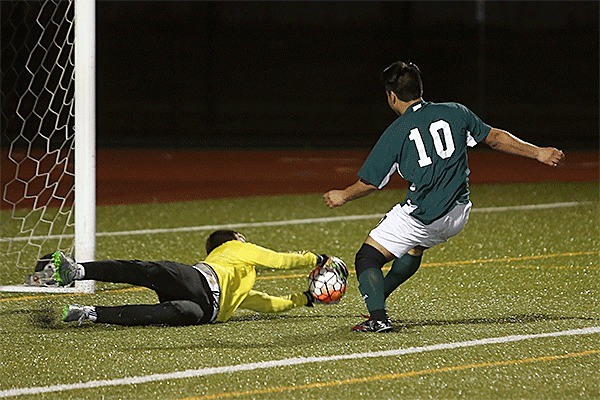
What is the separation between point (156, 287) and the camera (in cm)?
725

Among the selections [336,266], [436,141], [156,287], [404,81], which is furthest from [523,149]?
[156,287]

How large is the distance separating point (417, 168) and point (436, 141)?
0.18 meters

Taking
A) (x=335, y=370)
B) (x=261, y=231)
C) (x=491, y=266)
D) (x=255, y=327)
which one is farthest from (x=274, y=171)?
(x=335, y=370)

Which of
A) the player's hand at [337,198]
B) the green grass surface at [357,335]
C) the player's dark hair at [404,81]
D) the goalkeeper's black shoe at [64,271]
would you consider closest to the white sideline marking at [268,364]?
the green grass surface at [357,335]

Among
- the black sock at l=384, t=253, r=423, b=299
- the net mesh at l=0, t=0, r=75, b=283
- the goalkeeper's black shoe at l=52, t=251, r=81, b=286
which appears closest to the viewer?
the goalkeeper's black shoe at l=52, t=251, r=81, b=286

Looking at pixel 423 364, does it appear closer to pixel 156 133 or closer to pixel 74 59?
pixel 74 59

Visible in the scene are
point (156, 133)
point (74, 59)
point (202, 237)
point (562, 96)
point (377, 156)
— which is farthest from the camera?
point (562, 96)

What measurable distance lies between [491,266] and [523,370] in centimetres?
380

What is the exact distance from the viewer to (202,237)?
1182cm

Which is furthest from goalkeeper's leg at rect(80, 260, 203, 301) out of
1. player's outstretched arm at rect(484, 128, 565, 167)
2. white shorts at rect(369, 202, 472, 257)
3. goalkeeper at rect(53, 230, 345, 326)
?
player's outstretched arm at rect(484, 128, 565, 167)

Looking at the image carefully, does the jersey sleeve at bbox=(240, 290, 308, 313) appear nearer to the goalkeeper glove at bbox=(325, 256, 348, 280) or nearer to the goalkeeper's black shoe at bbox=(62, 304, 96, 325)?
the goalkeeper glove at bbox=(325, 256, 348, 280)

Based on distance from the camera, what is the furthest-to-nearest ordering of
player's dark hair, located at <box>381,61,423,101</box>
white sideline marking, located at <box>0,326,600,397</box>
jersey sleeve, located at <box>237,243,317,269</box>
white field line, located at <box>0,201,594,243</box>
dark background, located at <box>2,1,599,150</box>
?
dark background, located at <box>2,1,599,150</box> < white field line, located at <box>0,201,594,243</box> < jersey sleeve, located at <box>237,243,317,269</box> < player's dark hair, located at <box>381,61,423,101</box> < white sideline marking, located at <box>0,326,600,397</box>

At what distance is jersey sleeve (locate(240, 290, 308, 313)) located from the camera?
7.62 meters

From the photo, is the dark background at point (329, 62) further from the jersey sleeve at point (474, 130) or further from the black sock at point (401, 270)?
the jersey sleeve at point (474, 130)
